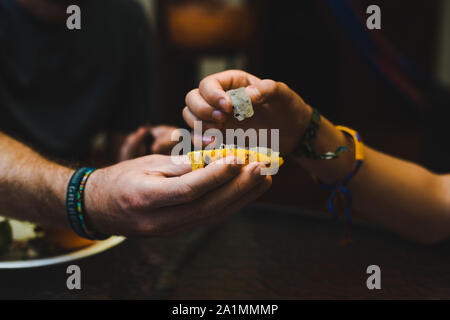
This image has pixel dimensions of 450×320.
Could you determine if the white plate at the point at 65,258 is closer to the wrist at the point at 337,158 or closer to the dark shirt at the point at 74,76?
the wrist at the point at 337,158

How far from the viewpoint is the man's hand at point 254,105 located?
47 centimetres

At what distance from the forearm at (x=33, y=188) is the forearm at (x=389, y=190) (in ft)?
1.28

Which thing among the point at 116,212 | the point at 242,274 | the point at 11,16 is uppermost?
the point at 11,16

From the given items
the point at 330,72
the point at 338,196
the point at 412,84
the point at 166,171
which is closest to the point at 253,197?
the point at 166,171

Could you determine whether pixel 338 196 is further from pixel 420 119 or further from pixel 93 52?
pixel 420 119

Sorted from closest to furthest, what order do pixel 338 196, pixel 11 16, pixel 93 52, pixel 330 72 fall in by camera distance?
pixel 338 196, pixel 11 16, pixel 93 52, pixel 330 72

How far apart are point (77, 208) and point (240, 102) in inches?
9.3

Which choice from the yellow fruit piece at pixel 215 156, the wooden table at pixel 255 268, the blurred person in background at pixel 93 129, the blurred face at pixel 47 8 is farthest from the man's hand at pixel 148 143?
the blurred face at pixel 47 8

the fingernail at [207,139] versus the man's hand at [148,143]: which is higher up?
the fingernail at [207,139]

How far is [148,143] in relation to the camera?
2.74 ft

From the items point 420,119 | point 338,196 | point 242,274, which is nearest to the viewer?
point 242,274

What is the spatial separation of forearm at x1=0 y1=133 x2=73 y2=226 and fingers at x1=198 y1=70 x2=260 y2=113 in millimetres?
209

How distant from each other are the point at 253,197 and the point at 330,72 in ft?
4.79
